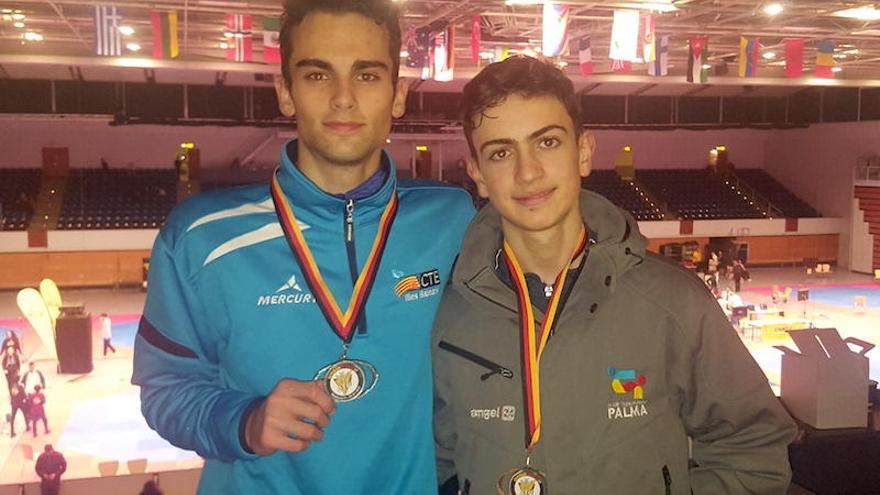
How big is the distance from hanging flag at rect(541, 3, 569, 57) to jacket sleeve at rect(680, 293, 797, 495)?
11.0m

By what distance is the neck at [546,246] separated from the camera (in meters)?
2.62

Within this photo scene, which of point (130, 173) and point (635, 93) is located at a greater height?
point (635, 93)

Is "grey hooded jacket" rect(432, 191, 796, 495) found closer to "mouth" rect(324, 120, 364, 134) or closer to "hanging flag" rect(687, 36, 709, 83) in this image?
"mouth" rect(324, 120, 364, 134)

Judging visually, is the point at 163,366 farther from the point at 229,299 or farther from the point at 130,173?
the point at 130,173

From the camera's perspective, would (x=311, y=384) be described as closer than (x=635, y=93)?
Yes

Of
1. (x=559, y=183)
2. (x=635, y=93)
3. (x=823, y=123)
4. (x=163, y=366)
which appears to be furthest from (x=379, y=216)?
(x=823, y=123)

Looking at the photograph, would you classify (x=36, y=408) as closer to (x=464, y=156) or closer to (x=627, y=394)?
(x=627, y=394)

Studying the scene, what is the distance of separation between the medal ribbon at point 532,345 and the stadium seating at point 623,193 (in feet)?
88.2

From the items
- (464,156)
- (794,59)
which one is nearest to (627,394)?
(794,59)

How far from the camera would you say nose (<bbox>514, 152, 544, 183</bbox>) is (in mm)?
2486

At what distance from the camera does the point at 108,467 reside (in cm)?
901

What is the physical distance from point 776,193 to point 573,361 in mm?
32901

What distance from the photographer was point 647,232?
27766mm

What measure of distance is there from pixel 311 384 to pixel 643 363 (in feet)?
3.58
